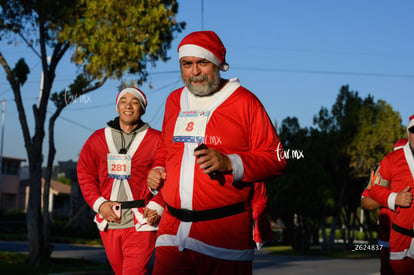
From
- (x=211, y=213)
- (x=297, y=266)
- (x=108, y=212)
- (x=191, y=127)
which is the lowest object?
(x=297, y=266)

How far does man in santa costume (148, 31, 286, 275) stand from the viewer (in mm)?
4641

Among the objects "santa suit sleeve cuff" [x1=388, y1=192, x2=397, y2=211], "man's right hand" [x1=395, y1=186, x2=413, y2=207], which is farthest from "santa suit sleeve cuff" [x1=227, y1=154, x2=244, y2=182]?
"santa suit sleeve cuff" [x1=388, y1=192, x2=397, y2=211]

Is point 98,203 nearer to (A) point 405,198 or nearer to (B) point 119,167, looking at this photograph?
(B) point 119,167

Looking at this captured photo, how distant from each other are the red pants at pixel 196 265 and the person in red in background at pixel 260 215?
0.17 meters

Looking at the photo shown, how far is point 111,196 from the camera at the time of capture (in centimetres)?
786

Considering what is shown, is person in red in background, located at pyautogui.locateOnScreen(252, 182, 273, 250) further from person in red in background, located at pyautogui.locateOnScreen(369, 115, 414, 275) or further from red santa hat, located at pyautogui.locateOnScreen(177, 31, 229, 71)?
person in red in background, located at pyautogui.locateOnScreen(369, 115, 414, 275)

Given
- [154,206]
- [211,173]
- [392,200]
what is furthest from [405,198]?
[211,173]

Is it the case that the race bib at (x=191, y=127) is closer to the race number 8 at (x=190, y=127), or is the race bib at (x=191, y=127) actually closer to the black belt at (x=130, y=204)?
the race number 8 at (x=190, y=127)

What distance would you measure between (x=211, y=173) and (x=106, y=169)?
3.66m

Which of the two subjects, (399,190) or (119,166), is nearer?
(119,166)

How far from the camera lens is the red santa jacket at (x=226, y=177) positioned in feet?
15.2

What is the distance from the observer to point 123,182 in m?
7.86

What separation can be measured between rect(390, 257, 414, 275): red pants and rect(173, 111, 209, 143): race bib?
391 cm

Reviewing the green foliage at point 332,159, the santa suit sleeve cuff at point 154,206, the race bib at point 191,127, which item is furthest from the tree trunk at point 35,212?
the green foliage at point 332,159
